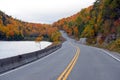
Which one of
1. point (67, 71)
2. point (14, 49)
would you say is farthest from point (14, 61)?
point (14, 49)

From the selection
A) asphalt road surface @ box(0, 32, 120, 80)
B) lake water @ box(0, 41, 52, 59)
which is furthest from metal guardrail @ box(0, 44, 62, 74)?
lake water @ box(0, 41, 52, 59)

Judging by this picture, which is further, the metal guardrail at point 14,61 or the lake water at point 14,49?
the lake water at point 14,49

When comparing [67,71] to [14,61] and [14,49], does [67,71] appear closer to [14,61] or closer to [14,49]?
[14,61]

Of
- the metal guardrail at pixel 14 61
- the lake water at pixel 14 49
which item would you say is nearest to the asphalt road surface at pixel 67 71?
the metal guardrail at pixel 14 61

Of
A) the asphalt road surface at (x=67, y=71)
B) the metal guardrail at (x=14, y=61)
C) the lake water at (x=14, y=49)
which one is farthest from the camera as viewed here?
the lake water at (x=14, y=49)

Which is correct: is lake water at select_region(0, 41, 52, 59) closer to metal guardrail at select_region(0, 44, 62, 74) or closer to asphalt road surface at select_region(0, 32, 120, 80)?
metal guardrail at select_region(0, 44, 62, 74)

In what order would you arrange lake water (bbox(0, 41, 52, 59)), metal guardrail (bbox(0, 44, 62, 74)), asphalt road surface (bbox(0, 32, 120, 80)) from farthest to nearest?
lake water (bbox(0, 41, 52, 59))
metal guardrail (bbox(0, 44, 62, 74))
asphalt road surface (bbox(0, 32, 120, 80))

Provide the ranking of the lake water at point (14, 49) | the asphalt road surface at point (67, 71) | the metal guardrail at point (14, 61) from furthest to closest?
the lake water at point (14, 49) < the metal guardrail at point (14, 61) < the asphalt road surface at point (67, 71)

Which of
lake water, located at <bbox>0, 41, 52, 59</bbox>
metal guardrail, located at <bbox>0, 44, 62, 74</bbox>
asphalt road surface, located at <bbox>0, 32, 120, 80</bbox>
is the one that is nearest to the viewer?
asphalt road surface, located at <bbox>0, 32, 120, 80</bbox>

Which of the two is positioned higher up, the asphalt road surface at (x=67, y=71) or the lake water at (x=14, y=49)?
the asphalt road surface at (x=67, y=71)

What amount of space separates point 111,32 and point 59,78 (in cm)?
5261

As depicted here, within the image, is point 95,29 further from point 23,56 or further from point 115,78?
point 115,78

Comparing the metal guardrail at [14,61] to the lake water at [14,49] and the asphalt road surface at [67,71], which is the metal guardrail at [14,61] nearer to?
the asphalt road surface at [67,71]

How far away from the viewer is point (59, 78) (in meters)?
13.4
